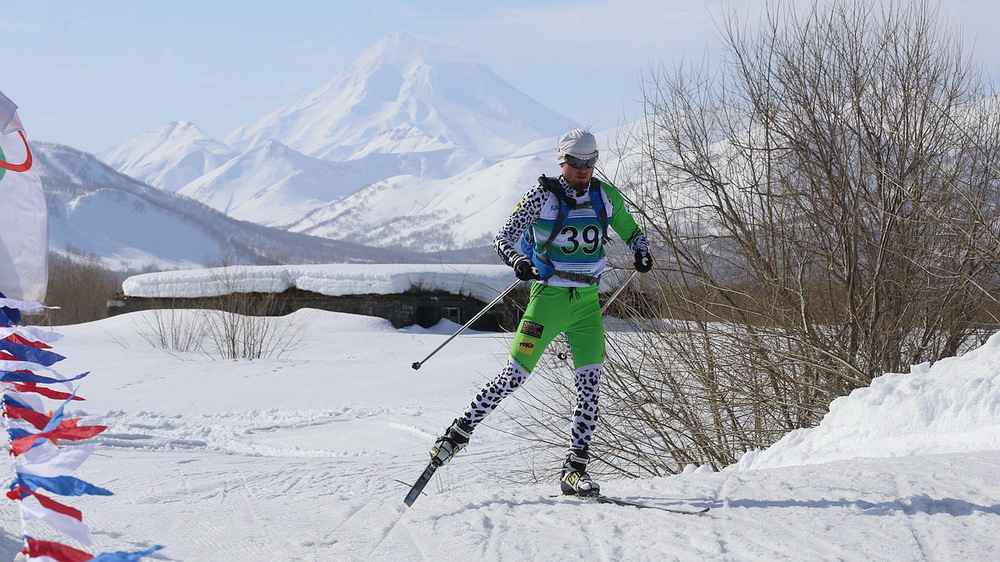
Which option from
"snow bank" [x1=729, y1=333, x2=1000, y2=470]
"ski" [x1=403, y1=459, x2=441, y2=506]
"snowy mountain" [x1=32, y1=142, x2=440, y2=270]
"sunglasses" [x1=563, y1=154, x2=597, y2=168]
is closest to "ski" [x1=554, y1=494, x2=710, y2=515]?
"ski" [x1=403, y1=459, x2=441, y2=506]

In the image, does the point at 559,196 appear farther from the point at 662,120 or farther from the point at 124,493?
the point at 662,120

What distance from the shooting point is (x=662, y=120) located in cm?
1162

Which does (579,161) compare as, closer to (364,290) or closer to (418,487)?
(418,487)

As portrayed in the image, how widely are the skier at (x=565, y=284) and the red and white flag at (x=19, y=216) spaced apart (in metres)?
2.99

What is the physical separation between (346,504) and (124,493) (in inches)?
140

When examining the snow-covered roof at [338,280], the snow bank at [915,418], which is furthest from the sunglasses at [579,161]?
the snow-covered roof at [338,280]

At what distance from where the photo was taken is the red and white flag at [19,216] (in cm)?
253

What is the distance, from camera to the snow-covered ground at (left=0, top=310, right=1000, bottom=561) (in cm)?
437

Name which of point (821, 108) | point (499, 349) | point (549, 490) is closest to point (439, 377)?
point (499, 349)

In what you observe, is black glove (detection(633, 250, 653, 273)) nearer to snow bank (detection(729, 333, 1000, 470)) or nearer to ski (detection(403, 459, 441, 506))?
ski (detection(403, 459, 441, 506))

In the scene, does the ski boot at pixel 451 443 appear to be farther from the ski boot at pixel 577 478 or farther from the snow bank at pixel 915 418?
the snow bank at pixel 915 418

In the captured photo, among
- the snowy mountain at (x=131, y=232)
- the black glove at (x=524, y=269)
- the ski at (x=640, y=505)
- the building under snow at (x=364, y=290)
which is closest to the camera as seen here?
the ski at (x=640, y=505)

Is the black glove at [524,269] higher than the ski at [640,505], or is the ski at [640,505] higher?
the black glove at [524,269]

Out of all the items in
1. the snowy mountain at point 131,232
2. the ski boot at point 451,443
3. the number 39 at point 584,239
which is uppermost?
the number 39 at point 584,239
